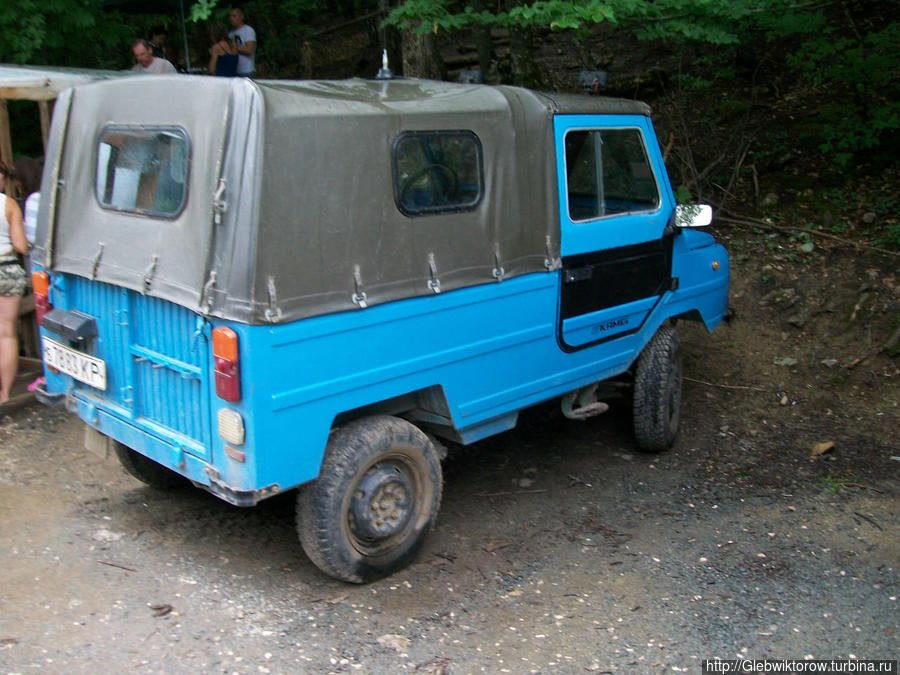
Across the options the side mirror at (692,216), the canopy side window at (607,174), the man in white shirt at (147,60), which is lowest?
the side mirror at (692,216)

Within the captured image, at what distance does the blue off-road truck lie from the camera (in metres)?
3.39

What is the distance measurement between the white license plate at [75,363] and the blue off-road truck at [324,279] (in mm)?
12

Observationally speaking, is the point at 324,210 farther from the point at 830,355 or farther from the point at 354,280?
the point at 830,355

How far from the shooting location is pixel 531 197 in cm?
442

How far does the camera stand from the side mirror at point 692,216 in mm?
5152

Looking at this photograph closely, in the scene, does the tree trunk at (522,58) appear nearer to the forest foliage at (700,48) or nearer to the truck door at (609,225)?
the forest foliage at (700,48)

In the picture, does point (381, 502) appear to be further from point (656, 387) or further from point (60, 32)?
point (60, 32)

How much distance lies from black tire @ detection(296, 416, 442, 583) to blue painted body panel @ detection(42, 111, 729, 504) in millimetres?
140

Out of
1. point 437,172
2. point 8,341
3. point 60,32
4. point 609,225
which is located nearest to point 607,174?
point 609,225

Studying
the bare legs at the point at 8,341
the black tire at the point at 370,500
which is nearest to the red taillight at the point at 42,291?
the bare legs at the point at 8,341

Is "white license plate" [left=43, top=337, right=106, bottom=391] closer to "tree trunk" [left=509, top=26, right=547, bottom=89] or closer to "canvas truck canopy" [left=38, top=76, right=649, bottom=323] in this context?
"canvas truck canopy" [left=38, top=76, right=649, bottom=323]

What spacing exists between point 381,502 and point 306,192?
4.84ft

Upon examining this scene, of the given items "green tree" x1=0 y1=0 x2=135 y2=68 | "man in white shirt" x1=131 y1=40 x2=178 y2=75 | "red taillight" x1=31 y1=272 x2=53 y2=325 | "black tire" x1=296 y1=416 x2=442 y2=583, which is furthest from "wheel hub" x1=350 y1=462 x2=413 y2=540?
"man in white shirt" x1=131 y1=40 x2=178 y2=75

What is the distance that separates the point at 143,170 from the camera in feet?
12.6
